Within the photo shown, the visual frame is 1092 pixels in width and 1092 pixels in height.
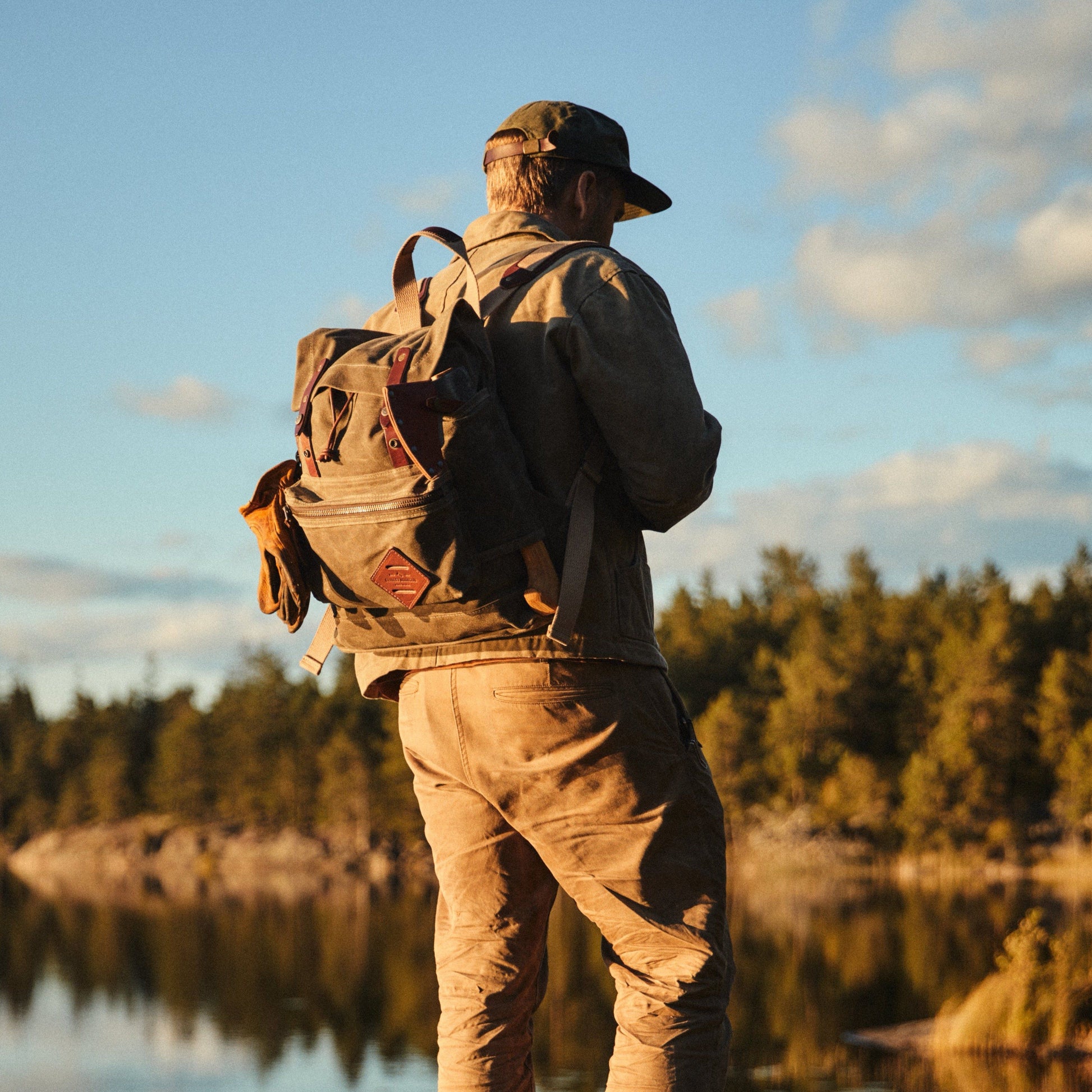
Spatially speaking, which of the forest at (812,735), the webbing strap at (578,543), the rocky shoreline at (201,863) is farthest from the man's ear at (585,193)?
the rocky shoreline at (201,863)

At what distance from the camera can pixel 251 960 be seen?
46.0 m

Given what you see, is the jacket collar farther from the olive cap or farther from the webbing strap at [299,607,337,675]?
the webbing strap at [299,607,337,675]

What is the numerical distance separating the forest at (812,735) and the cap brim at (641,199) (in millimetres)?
44023

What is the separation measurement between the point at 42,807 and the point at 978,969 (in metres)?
55.3

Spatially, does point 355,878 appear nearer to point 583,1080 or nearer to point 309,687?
point 309,687

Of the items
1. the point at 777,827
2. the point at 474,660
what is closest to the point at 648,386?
the point at 474,660

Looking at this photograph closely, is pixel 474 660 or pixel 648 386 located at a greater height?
pixel 648 386

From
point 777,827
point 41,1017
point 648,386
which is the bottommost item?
point 41,1017

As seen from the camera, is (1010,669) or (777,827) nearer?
(1010,669)

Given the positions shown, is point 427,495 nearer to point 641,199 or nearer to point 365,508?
point 365,508

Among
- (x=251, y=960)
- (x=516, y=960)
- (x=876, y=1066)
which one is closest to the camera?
(x=516, y=960)

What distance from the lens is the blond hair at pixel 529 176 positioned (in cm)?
259

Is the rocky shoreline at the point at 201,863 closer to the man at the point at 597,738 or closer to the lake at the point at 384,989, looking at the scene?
the lake at the point at 384,989

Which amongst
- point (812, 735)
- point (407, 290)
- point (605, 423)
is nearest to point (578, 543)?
point (605, 423)
